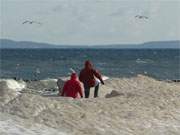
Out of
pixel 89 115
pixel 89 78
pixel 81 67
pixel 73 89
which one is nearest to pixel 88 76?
pixel 89 78

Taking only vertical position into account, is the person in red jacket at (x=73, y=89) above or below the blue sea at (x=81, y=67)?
above

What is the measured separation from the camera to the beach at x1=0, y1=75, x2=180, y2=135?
13531mm

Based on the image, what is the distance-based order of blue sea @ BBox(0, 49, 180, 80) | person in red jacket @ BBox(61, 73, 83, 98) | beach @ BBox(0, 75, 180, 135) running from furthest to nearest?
1. blue sea @ BBox(0, 49, 180, 80)
2. person in red jacket @ BBox(61, 73, 83, 98)
3. beach @ BBox(0, 75, 180, 135)

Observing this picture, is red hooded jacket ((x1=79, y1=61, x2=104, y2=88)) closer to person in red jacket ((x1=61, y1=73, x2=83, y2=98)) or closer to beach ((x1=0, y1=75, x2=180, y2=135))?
person in red jacket ((x1=61, y1=73, x2=83, y2=98))

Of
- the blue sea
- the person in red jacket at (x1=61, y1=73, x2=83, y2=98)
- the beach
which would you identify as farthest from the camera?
the blue sea

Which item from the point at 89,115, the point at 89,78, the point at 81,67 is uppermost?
the point at 89,78

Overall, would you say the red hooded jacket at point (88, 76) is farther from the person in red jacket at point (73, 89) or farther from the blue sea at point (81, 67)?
the blue sea at point (81, 67)

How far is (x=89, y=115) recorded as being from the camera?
14.5 m

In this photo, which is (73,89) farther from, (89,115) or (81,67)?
(81,67)

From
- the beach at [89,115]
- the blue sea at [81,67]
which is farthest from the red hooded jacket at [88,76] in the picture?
the blue sea at [81,67]

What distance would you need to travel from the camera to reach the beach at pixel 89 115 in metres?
13.5

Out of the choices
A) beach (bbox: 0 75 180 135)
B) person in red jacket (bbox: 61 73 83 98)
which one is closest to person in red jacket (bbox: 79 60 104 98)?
person in red jacket (bbox: 61 73 83 98)

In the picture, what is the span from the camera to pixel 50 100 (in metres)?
15.2

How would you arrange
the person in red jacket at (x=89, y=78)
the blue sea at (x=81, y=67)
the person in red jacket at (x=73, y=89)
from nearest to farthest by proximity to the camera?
Answer: the person in red jacket at (x=73, y=89) → the person in red jacket at (x=89, y=78) → the blue sea at (x=81, y=67)
